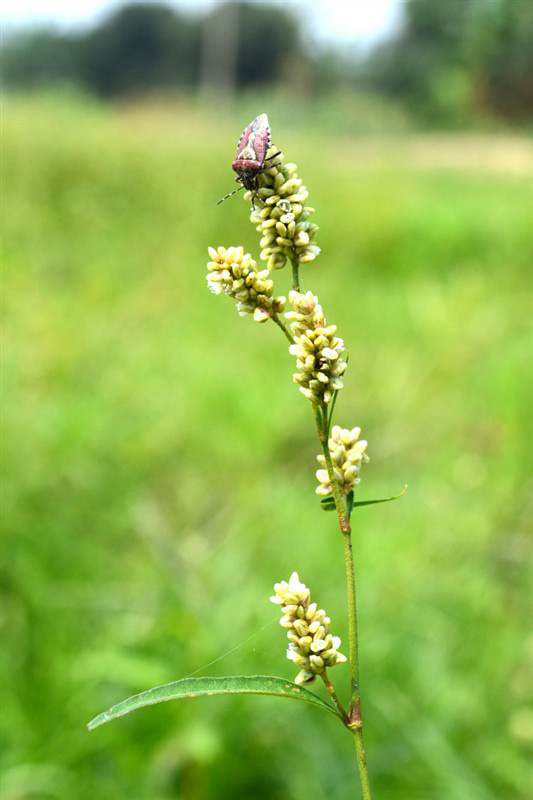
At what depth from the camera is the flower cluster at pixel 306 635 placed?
65 centimetres

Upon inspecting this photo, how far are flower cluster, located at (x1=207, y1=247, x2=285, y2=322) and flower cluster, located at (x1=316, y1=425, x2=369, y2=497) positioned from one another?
12 cm

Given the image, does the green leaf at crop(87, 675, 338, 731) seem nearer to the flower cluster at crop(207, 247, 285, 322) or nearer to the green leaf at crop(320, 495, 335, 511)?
the green leaf at crop(320, 495, 335, 511)

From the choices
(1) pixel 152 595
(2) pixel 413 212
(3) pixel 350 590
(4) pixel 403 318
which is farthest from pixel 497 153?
(3) pixel 350 590

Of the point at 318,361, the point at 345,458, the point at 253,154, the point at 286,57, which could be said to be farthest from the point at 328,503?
the point at 286,57

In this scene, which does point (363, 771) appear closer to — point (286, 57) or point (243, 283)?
point (243, 283)

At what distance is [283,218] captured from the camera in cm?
66

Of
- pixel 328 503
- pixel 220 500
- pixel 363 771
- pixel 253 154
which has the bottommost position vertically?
pixel 363 771

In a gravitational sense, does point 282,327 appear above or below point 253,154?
below

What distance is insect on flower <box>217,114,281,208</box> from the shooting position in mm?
706

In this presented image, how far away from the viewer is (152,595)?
252 cm

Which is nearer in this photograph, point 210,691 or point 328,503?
point 210,691

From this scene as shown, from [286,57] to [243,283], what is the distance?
80.8 ft

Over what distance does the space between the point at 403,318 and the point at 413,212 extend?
2732mm

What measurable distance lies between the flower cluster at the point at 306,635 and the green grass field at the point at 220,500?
131 mm
